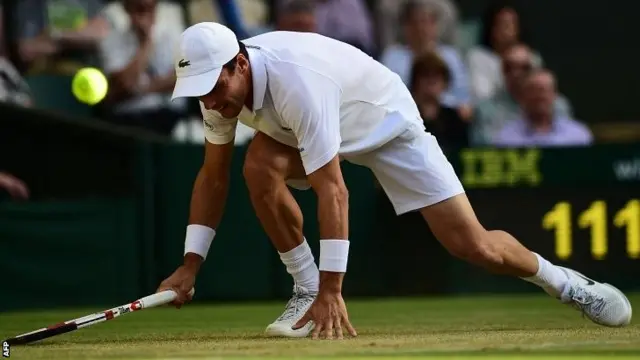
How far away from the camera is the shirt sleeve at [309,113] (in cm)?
579

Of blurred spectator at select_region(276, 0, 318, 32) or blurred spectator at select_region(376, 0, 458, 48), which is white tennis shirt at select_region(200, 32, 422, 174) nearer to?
blurred spectator at select_region(276, 0, 318, 32)

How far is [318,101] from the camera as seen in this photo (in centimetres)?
584

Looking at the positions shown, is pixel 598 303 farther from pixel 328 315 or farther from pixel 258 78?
pixel 258 78

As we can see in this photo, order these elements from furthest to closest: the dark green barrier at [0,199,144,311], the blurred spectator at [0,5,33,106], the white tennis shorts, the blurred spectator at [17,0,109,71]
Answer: the blurred spectator at [17,0,109,71], the blurred spectator at [0,5,33,106], the dark green barrier at [0,199,144,311], the white tennis shorts

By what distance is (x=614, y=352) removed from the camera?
5148 mm

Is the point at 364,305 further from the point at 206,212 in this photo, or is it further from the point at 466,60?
the point at 466,60

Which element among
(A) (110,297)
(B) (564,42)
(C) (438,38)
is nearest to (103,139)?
(A) (110,297)

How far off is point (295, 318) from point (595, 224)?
384cm

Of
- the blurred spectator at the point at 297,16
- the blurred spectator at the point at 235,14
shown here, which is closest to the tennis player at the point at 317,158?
the blurred spectator at the point at 297,16

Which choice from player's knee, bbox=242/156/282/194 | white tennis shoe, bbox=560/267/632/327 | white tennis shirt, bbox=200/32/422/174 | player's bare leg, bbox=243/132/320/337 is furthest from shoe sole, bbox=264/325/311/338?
white tennis shoe, bbox=560/267/632/327

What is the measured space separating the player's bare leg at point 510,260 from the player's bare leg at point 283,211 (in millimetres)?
625

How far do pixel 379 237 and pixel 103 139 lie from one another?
2.07 metres

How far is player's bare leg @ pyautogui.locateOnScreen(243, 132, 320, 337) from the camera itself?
6.23 meters

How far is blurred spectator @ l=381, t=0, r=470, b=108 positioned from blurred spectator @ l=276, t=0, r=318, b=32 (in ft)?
2.77
